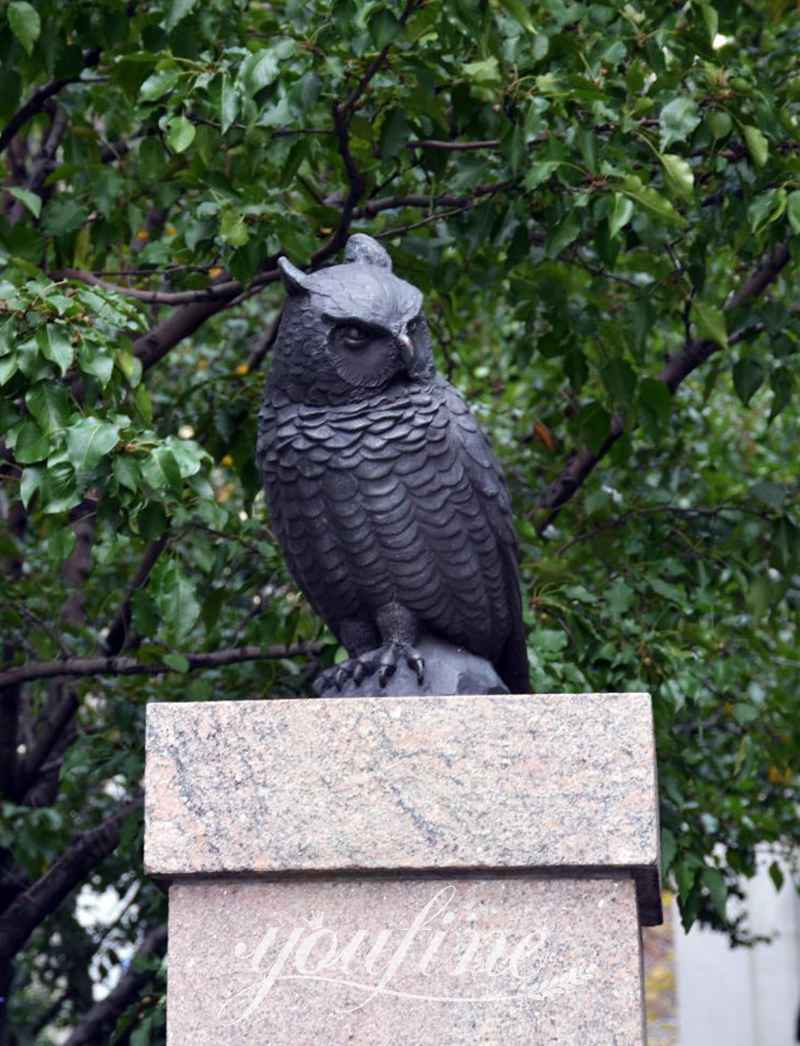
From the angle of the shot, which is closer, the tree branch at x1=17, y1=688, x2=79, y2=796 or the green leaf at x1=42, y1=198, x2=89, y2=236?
the green leaf at x1=42, y1=198, x2=89, y2=236

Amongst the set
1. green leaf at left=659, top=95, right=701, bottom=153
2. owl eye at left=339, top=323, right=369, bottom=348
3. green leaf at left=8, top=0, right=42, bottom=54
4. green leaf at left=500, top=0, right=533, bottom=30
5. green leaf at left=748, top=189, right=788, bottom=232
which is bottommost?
green leaf at left=748, top=189, right=788, bottom=232

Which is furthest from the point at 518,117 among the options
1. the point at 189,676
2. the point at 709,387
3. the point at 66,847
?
the point at 66,847

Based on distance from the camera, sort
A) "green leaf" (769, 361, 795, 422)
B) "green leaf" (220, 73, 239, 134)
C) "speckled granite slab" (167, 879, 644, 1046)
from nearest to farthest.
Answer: "speckled granite slab" (167, 879, 644, 1046), "green leaf" (220, 73, 239, 134), "green leaf" (769, 361, 795, 422)

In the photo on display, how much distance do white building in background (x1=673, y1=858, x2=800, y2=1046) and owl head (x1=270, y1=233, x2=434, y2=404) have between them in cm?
874

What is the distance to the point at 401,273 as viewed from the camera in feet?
18.3

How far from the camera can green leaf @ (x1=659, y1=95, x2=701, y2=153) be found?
4.88 m

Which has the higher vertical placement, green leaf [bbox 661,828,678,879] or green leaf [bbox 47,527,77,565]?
green leaf [bbox 47,527,77,565]

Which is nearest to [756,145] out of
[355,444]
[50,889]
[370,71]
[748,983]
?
[370,71]

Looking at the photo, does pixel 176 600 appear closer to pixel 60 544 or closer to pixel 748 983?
pixel 60 544

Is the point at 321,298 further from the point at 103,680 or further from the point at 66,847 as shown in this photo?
the point at 66,847

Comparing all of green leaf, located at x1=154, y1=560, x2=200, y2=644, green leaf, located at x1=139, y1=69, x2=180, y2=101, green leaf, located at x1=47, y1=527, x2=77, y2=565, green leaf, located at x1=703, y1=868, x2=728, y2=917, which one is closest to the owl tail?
green leaf, located at x1=154, y1=560, x2=200, y2=644

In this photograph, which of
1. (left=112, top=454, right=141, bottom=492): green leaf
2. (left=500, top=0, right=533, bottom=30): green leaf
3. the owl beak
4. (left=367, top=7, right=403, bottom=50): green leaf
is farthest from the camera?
(left=367, top=7, right=403, bottom=50): green leaf

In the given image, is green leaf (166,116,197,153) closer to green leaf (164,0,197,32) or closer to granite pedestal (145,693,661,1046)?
green leaf (164,0,197,32)

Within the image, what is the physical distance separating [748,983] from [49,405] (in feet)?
28.8
